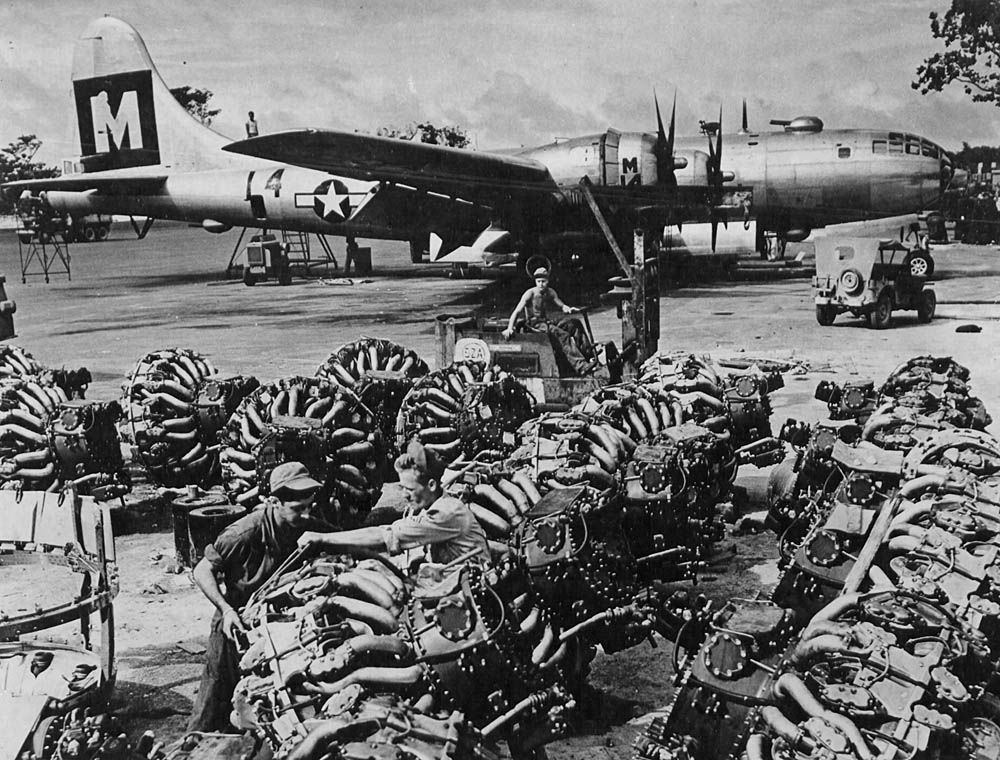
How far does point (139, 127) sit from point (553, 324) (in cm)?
2379

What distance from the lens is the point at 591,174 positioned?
80.1 feet

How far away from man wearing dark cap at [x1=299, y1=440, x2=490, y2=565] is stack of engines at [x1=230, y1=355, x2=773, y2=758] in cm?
15

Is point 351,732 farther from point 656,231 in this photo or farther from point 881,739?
point 656,231

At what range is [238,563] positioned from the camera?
5.52 m

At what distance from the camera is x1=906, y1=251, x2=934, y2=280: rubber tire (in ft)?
65.2

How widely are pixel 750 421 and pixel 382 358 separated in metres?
4.36

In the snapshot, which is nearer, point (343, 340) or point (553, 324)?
point (553, 324)

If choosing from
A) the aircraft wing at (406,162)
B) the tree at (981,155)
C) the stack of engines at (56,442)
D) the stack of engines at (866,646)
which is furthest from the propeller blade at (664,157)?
the tree at (981,155)

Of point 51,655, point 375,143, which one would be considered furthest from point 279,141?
point 51,655

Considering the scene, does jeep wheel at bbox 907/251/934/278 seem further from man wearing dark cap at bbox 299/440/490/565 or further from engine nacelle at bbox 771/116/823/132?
man wearing dark cap at bbox 299/440/490/565

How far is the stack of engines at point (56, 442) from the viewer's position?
9.20 meters

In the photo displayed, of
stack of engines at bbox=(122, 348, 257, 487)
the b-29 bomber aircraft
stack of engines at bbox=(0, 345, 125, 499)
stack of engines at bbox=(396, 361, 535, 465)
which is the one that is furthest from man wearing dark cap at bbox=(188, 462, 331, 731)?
the b-29 bomber aircraft

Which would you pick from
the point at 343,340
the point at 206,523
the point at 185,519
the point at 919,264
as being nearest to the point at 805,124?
the point at 919,264

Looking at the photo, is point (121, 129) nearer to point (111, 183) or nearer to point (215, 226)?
point (111, 183)
